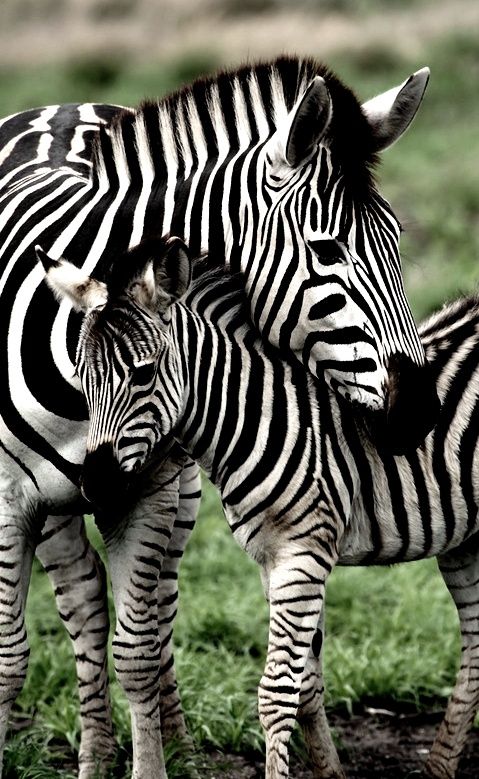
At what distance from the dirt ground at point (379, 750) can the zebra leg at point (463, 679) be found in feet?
0.82

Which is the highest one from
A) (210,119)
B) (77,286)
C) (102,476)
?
(210,119)

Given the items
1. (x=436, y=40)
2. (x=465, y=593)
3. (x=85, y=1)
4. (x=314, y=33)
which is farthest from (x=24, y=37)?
(x=465, y=593)

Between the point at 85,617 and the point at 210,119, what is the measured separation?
2545 mm

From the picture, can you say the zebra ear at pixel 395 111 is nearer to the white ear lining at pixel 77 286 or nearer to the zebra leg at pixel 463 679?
the white ear lining at pixel 77 286

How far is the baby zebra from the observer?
4.90 m

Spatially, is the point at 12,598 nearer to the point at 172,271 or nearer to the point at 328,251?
the point at 172,271

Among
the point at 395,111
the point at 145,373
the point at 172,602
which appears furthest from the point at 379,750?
the point at 395,111

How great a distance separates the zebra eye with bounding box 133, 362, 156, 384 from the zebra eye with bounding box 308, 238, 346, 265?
2.62 ft

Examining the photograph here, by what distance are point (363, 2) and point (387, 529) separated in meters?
24.5

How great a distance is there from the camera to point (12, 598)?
5.53 m

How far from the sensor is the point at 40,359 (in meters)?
5.19

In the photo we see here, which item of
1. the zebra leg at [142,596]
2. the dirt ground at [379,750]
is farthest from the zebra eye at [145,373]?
the dirt ground at [379,750]

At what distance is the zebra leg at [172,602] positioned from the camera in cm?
649

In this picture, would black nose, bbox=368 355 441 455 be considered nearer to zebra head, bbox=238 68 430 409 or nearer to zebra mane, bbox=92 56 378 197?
zebra head, bbox=238 68 430 409
